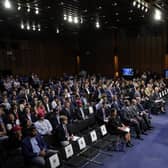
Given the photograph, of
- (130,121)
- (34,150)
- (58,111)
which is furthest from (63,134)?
(130,121)

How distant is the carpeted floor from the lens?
6438 mm

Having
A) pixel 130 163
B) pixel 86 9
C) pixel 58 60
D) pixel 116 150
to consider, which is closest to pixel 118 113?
pixel 116 150

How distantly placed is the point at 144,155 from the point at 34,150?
302 centimetres

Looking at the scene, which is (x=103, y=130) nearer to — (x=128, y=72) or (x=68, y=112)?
(x=68, y=112)

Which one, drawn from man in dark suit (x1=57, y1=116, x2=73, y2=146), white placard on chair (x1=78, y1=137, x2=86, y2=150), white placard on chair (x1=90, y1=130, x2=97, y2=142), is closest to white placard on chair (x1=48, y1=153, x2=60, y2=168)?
white placard on chair (x1=78, y1=137, x2=86, y2=150)

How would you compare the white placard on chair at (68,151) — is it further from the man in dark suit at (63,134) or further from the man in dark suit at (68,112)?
the man in dark suit at (68,112)

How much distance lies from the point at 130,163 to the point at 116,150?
925 millimetres

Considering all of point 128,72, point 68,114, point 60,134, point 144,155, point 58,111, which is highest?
point 128,72

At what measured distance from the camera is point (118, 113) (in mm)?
8812

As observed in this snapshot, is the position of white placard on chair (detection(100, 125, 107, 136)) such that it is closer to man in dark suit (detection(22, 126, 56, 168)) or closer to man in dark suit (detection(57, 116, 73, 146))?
man in dark suit (detection(57, 116, 73, 146))

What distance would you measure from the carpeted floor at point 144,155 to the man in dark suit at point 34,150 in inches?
51.5

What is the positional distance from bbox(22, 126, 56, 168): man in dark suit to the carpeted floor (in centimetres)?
131

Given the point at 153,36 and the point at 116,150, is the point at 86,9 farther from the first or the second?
Answer: the point at 153,36

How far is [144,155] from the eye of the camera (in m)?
7.05
